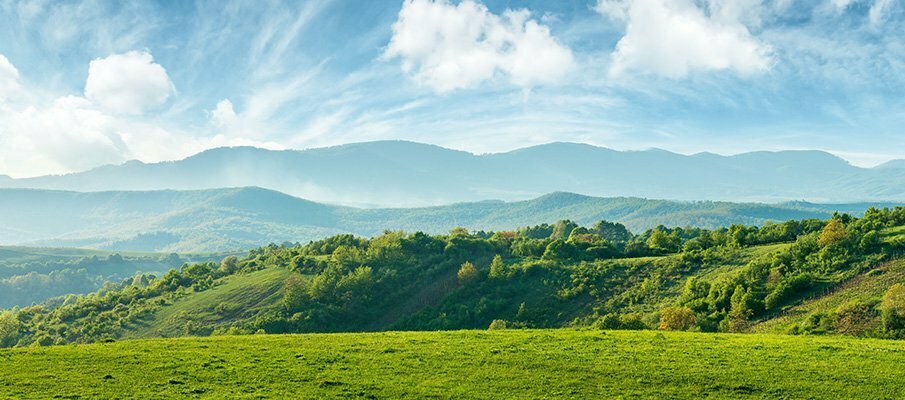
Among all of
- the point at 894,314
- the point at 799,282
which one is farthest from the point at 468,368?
the point at 799,282

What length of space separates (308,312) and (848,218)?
8758 cm

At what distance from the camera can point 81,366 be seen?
29203mm

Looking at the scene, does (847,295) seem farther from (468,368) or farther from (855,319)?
(468,368)

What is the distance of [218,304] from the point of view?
337 feet

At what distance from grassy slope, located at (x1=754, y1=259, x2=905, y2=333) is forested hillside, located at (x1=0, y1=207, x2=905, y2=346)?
89 centimetres

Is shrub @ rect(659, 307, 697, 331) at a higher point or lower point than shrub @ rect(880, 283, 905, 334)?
lower

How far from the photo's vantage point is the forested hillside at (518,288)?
58.1m

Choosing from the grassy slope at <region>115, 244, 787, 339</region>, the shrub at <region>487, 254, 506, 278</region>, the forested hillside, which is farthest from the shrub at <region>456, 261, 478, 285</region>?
the shrub at <region>487, 254, 506, 278</region>

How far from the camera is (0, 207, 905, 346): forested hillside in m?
58.1

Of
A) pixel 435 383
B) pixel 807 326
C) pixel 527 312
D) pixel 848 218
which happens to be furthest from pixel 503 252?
pixel 435 383

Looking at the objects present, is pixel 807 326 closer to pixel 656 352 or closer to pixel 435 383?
pixel 656 352

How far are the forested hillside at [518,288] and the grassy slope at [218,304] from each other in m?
0.39

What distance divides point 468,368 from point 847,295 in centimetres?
4325

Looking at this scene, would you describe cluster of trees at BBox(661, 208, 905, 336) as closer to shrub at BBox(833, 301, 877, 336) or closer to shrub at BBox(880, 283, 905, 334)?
shrub at BBox(833, 301, 877, 336)
